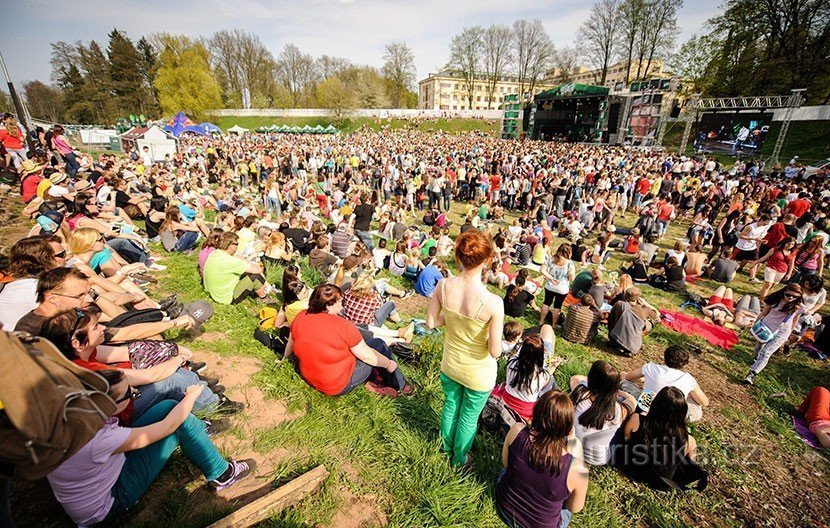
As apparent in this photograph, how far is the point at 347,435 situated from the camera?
124 inches

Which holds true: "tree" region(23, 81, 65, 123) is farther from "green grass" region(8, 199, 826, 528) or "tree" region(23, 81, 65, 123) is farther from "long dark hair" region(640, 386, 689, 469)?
"long dark hair" region(640, 386, 689, 469)

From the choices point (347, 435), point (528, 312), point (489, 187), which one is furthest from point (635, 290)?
point (489, 187)

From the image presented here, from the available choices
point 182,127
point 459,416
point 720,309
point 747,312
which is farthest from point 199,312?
point 182,127

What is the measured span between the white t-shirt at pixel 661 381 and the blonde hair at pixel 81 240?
7.20m

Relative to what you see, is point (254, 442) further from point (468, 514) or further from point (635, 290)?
point (635, 290)

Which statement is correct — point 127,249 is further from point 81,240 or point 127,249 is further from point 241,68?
point 241,68

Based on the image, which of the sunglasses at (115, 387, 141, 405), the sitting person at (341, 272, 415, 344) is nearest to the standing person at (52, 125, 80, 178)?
the sitting person at (341, 272, 415, 344)

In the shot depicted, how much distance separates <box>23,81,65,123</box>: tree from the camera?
56431 millimetres

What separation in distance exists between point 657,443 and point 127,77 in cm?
6920

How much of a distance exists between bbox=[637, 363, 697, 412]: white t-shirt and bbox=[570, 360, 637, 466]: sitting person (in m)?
0.61

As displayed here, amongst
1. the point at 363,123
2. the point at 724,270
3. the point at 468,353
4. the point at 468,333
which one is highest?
the point at 363,123

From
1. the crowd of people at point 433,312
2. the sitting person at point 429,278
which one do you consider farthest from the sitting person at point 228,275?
the sitting person at point 429,278

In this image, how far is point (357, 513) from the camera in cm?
258

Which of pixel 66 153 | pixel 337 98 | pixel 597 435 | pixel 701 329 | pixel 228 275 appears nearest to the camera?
pixel 597 435
